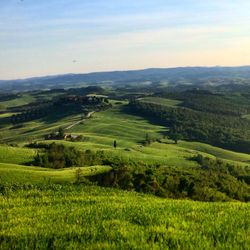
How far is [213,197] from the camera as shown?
51625mm

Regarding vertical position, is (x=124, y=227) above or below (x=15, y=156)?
above

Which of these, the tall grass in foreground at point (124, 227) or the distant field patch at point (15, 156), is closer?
the tall grass in foreground at point (124, 227)

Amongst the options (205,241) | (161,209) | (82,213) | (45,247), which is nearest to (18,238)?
(45,247)

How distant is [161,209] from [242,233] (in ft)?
17.6

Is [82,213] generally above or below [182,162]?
above

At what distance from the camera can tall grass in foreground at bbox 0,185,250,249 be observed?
1436 cm

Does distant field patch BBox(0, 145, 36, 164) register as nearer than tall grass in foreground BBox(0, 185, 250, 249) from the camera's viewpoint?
No

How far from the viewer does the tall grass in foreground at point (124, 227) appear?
14359 mm

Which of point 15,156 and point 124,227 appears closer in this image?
point 124,227

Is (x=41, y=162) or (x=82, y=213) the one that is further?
(x=41, y=162)

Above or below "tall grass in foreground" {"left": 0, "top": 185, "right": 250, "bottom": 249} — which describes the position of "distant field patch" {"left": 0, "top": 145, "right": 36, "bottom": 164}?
below

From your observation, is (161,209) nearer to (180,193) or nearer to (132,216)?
(132,216)

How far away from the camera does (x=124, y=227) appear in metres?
16.1

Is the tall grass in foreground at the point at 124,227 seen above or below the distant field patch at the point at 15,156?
above
